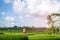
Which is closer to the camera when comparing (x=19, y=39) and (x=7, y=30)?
(x=19, y=39)

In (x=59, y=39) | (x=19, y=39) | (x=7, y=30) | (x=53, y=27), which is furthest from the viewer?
(x=7, y=30)

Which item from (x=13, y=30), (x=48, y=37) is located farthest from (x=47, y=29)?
(x=48, y=37)

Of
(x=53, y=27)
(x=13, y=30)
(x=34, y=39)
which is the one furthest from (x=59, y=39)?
(x=13, y=30)

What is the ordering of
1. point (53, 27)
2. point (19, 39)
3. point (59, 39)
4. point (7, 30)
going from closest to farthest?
point (19, 39), point (59, 39), point (53, 27), point (7, 30)

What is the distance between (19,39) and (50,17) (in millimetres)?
8078

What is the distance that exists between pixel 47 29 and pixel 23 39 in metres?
7.32

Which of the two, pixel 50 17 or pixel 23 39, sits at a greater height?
pixel 50 17

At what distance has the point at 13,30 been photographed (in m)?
22.6

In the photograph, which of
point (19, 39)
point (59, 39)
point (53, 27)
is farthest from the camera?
point (53, 27)

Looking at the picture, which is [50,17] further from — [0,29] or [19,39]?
[19,39]

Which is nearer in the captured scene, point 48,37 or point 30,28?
point 48,37

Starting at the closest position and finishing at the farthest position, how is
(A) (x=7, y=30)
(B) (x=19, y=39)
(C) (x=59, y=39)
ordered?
(B) (x=19, y=39) < (C) (x=59, y=39) < (A) (x=7, y=30)

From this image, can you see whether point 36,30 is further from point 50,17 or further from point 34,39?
point 34,39

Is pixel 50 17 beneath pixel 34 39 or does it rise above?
above
